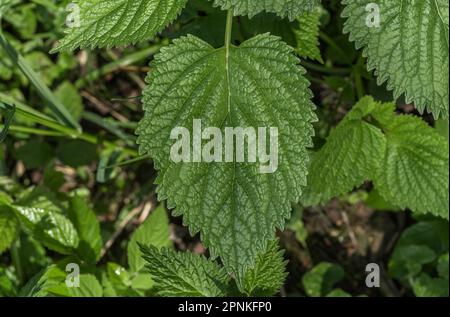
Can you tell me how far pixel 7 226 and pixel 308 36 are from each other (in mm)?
1149

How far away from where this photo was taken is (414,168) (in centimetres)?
207

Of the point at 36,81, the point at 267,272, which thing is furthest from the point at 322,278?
the point at 36,81

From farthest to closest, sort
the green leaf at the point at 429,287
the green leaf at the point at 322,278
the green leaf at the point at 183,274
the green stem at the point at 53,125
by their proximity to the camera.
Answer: the green leaf at the point at 322,278, the green leaf at the point at 429,287, the green stem at the point at 53,125, the green leaf at the point at 183,274

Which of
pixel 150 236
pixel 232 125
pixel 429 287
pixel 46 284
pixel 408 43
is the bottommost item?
pixel 429 287

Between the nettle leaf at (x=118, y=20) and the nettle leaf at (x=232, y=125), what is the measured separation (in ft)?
0.24

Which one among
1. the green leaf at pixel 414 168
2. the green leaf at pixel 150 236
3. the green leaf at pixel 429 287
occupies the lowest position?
the green leaf at pixel 429 287

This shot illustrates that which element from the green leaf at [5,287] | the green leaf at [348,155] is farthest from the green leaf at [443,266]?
the green leaf at [5,287]

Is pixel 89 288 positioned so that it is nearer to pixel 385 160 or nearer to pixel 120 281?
pixel 120 281

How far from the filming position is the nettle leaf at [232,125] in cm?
158

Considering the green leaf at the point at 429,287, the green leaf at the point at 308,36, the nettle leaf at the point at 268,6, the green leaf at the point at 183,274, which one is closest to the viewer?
the nettle leaf at the point at 268,6

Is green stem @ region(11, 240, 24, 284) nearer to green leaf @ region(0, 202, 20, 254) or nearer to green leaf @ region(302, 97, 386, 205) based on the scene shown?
green leaf @ region(0, 202, 20, 254)

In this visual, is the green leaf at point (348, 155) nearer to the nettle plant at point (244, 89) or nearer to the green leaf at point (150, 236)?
the nettle plant at point (244, 89)
